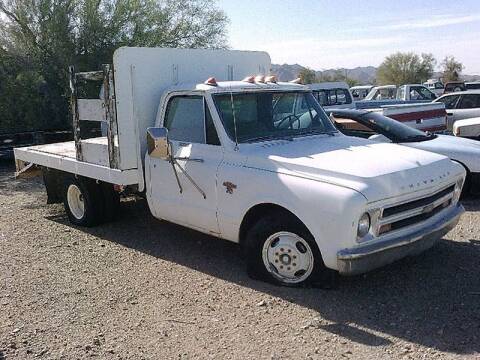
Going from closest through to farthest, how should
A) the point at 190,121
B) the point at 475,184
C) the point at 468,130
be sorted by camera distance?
the point at 190,121
the point at 475,184
the point at 468,130

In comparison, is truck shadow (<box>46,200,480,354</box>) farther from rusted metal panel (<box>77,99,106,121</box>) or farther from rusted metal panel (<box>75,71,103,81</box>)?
rusted metal panel (<box>75,71,103,81</box>)

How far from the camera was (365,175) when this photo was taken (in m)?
4.33

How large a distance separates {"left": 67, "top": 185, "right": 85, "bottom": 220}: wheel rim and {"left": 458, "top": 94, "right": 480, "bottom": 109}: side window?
36.4 feet

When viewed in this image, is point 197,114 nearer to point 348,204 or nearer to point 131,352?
point 348,204

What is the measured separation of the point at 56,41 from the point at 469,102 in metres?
11.5

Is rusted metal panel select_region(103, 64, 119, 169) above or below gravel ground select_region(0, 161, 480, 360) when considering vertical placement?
above

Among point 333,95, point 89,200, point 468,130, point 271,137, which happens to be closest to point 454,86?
point 333,95

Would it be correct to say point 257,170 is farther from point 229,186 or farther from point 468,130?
point 468,130

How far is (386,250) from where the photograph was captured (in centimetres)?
434

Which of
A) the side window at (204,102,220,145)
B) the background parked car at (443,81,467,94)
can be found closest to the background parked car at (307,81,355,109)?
the side window at (204,102,220,145)

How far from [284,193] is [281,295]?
35.7 inches

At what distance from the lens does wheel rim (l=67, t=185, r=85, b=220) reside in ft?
23.8

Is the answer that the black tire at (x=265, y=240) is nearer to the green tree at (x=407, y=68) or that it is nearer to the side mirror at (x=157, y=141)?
the side mirror at (x=157, y=141)

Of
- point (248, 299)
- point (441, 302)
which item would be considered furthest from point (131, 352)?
point (441, 302)
